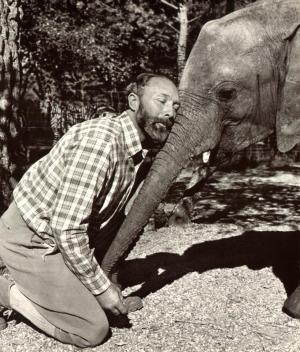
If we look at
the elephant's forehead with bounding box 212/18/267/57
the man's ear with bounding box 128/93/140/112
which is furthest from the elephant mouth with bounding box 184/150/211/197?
the man's ear with bounding box 128/93/140/112

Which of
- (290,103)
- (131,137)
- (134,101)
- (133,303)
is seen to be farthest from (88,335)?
(290,103)

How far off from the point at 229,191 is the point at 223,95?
762 centimetres

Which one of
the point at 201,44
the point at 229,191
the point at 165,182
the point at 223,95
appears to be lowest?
the point at 229,191

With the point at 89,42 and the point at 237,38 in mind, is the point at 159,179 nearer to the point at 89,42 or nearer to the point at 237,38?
the point at 237,38

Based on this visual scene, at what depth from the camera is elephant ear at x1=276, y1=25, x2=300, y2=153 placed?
4.41 meters

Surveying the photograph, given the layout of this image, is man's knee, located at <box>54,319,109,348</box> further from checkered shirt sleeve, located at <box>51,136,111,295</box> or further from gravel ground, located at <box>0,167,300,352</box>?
checkered shirt sleeve, located at <box>51,136,111,295</box>

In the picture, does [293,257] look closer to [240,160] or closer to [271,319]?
[271,319]

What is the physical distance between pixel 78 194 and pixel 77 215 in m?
0.14

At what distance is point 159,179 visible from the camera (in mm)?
4277

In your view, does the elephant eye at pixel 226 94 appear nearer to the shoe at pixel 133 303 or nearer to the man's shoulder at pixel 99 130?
the man's shoulder at pixel 99 130

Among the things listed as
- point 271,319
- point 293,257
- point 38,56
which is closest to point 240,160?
point 38,56

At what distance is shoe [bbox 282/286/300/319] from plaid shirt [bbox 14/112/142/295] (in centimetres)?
170

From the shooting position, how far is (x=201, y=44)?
4508 mm

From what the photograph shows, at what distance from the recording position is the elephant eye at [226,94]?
445 centimetres
